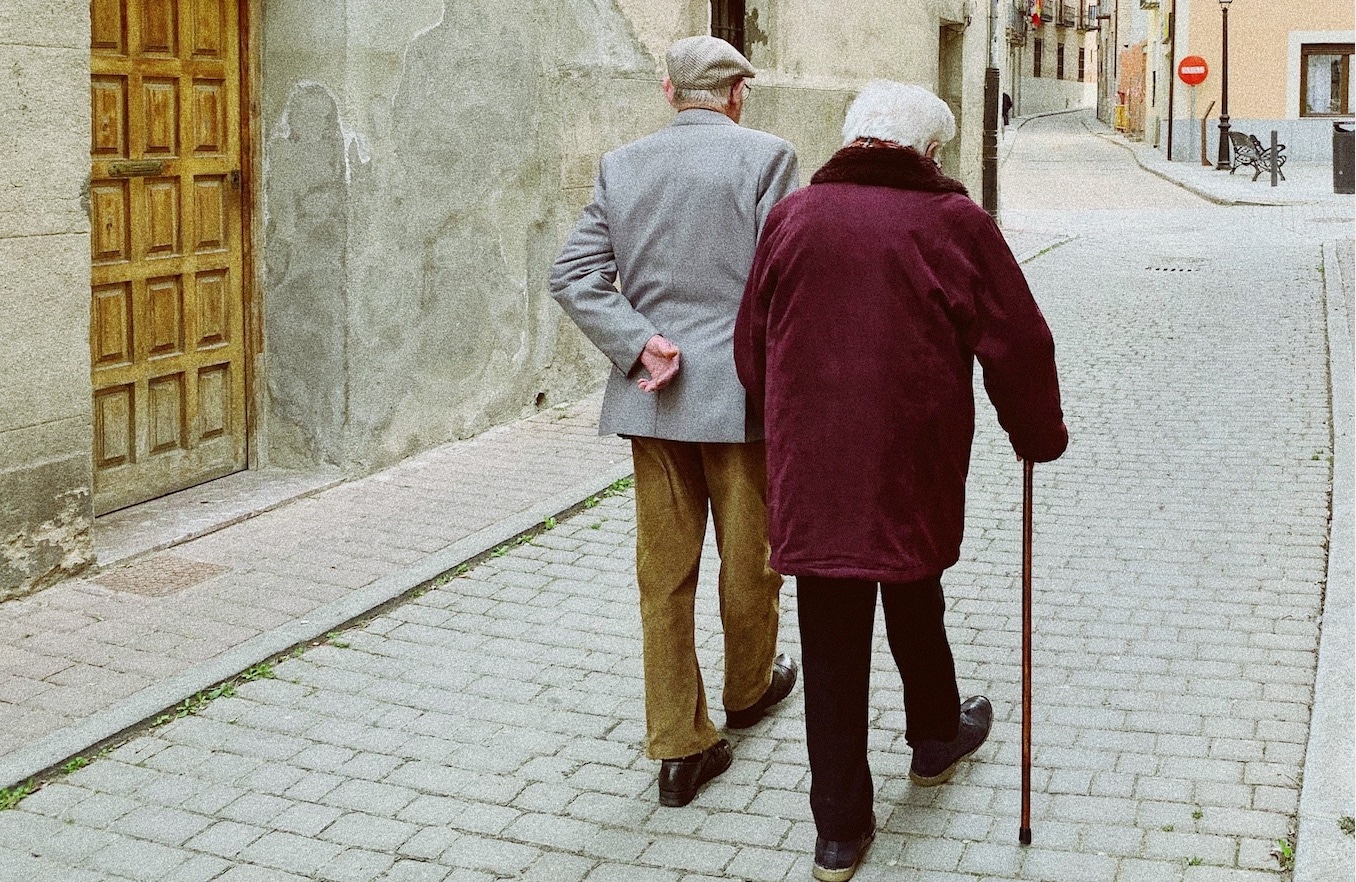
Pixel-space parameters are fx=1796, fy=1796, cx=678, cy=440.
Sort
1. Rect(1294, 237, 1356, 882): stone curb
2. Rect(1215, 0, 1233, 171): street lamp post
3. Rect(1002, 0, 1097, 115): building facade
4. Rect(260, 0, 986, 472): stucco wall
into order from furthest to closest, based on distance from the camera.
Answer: Rect(1002, 0, 1097, 115): building facade, Rect(1215, 0, 1233, 171): street lamp post, Rect(260, 0, 986, 472): stucco wall, Rect(1294, 237, 1356, 882): stone curb

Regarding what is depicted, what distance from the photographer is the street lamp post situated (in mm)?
33781

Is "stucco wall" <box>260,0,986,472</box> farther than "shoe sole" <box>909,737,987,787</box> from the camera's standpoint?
Yes

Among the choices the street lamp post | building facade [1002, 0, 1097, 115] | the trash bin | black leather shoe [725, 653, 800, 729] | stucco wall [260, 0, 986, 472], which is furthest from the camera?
building facade [1002, 0, 1097, 115]

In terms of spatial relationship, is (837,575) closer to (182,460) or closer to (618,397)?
(618,397)

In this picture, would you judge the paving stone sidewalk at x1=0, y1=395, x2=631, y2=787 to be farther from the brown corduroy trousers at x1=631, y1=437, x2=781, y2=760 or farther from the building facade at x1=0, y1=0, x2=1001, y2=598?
the brown corduroy trousers at x1=631, y1=437, x2=781, y2=760

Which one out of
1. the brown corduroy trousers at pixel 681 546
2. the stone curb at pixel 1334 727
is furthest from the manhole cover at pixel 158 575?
the stone curb at pixel 1334 727

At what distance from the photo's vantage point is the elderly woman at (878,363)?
12.1 ft

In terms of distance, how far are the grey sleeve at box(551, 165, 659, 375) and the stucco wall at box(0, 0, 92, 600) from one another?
2.49m

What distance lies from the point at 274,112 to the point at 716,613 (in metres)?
3.32

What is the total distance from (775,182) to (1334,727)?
2.15 meters

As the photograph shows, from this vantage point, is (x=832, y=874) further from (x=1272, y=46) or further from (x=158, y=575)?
(x=1272, y=46)

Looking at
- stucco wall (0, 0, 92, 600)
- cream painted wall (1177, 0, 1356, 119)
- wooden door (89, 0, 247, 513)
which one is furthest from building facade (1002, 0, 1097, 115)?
stucco wall (0, 0, 92, 600)

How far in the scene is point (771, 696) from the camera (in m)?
4.95

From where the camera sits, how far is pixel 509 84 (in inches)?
354
